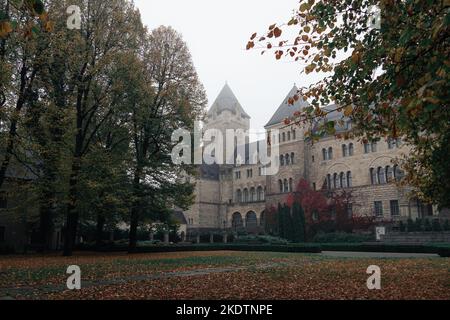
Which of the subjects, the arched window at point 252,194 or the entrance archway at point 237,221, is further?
the entrance archway at point 237,221

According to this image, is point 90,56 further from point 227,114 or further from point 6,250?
point 227,114

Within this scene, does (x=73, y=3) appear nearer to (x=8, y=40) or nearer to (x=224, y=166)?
(x=8, y=40)

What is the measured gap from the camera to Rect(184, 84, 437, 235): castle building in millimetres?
47938

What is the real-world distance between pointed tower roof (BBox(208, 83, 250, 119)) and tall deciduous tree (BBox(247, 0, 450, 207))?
2899 inches

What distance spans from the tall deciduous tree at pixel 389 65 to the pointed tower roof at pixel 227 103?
73.6 meters

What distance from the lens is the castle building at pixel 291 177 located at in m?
47.9

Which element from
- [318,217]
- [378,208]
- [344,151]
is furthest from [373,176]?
[318,217]

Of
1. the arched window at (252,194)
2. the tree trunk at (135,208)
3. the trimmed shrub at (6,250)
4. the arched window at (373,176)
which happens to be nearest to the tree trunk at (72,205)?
the tree trunk at (135,208)

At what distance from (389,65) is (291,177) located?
51.1 meters

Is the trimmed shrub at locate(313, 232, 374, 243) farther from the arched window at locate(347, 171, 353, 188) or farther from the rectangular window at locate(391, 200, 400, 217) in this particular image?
the arched window at locate(347, 171, 353, 188)

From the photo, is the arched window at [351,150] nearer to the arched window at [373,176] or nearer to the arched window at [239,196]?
the arched window at [373,176]
